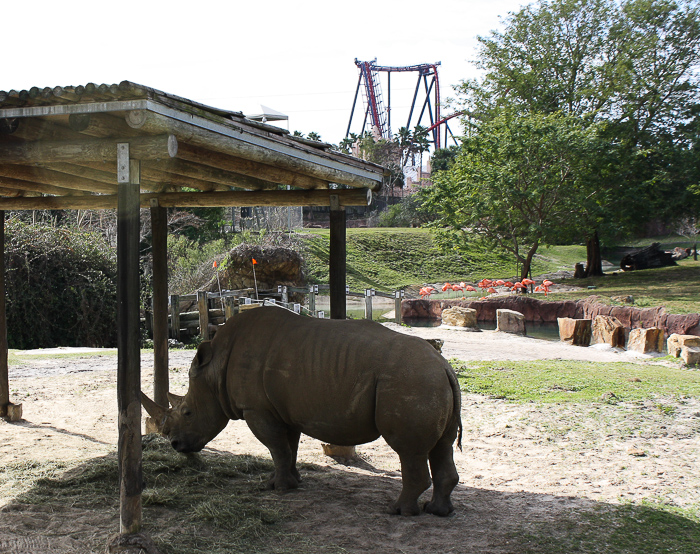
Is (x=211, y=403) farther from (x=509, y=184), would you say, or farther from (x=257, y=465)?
(x=509, y=184)

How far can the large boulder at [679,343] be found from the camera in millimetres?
12461

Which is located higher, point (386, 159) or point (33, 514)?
point (386, 159)

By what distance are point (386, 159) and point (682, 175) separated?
33.3 m

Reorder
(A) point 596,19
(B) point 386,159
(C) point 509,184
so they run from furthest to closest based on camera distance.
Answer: (B) point 386,159, (A) point 596,19, (C) point 509,184

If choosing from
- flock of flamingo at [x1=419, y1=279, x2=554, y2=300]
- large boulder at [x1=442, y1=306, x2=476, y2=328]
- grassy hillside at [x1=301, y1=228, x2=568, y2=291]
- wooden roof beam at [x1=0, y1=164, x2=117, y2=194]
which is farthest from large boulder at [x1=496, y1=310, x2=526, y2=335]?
grassy hillside at [x1=301, y1=228, x2=568, y2=291]

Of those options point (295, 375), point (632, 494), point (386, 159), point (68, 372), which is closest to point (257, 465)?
point (295, 375)

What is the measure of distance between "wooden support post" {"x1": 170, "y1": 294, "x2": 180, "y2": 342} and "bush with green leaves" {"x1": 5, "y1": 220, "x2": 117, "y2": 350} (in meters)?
2.01

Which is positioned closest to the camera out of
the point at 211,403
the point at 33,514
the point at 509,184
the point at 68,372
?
the point at 33,514

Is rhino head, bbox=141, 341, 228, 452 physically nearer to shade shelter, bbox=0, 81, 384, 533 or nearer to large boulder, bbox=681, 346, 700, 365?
shade shelter, bbox=0, 81, 384, 533

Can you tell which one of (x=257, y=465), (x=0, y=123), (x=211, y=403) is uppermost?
(x=0, y=123)

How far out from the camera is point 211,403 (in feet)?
18.9

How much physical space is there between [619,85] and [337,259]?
25.4 m

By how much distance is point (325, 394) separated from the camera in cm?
512

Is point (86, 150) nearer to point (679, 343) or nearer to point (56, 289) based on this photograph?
point (679, 343)
